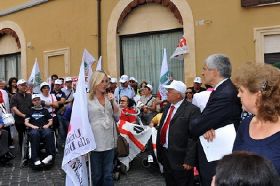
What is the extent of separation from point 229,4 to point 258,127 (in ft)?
32.7

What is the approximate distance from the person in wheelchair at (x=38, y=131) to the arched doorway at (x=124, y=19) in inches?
212

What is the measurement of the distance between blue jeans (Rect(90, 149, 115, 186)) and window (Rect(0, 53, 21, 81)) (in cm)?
1444

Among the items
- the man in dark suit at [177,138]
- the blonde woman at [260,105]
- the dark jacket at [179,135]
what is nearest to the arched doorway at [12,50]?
the man in dark suit at [177,138]

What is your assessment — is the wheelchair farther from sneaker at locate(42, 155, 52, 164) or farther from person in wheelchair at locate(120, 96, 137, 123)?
person in wheelchair at locate(120, 96, 137, 123)

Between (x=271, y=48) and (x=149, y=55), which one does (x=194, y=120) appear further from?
(x=149, y=55)

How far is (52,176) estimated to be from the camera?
789cm

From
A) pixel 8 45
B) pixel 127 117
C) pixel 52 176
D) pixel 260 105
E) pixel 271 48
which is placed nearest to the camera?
pixel 260 105

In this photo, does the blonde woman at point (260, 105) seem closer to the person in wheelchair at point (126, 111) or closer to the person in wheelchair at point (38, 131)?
the person in wheelchair at point (126, 111)

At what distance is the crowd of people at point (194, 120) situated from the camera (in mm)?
2520

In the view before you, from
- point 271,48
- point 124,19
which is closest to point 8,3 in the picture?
point 124,19

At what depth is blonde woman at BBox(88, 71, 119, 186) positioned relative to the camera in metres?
5.30

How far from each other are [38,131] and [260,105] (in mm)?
6610

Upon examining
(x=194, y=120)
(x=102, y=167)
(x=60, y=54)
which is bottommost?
(x=102, y=167)

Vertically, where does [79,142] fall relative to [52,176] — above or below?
above
